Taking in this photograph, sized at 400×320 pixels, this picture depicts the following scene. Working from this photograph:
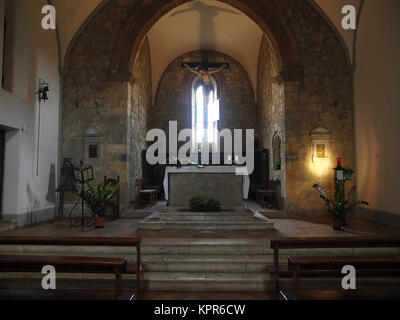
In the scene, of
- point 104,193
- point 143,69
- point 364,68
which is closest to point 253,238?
point 104,193

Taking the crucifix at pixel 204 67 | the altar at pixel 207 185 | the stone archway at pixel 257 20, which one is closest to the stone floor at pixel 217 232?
the altar at pixel 207 185

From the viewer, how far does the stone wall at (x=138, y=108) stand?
8.91 meters

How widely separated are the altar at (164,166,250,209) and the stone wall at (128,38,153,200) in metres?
1.82

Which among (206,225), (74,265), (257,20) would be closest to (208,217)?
(206,225)

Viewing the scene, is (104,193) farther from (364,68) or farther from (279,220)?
(364,68)

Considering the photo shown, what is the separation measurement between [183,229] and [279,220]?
9.17 feet

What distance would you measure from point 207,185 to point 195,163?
1.12m

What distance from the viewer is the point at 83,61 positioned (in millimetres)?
8602

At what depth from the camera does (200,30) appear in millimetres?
12250

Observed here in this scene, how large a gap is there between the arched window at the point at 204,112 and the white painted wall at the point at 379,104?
6808 millimetres

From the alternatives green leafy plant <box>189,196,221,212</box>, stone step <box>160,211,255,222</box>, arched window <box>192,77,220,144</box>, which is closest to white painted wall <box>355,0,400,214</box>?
stone step <box>160,211,255,222</box>

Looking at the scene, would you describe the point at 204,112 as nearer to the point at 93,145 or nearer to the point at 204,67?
the point at 204,67

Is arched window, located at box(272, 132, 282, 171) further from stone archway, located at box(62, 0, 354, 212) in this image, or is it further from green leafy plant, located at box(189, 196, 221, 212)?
green leafy plant, located at box(189, 196, 221, 212)

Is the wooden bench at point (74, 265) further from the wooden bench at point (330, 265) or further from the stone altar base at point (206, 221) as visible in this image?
the stone altar base at point (206, 221)
